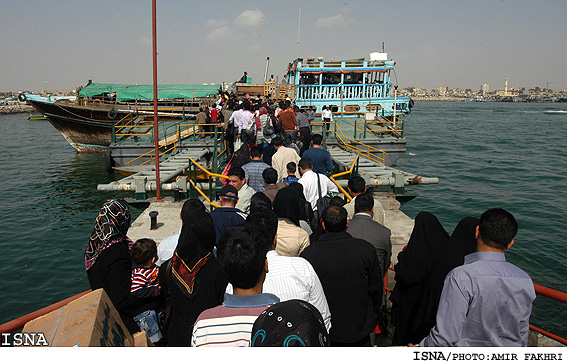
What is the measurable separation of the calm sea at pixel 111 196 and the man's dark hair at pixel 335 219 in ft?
19.7

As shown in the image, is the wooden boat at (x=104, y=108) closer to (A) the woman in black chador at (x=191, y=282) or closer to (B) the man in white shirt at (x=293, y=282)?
(A) the woman in black chador at (x=191, y=282)

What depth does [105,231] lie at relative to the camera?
301 centimetres

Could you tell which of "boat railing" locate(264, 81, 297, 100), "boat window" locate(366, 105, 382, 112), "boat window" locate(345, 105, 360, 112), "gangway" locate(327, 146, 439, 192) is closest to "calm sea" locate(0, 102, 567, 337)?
"gangway" locate(327, 146, 439, 192)

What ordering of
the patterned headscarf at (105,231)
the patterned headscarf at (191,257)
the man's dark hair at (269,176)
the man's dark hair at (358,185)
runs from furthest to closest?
the man's dark hair at (269,176)
the man's dark hair at (358,185)
the patterned headscarf at (105,231)
the patterned headscarf at (191,257)

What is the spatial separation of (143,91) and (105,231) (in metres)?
25.0

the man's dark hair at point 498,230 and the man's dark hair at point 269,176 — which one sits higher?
the man's dark hair at point 498,230

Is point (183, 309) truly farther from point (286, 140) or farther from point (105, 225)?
point (286, 140)

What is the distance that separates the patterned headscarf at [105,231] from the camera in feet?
9.89

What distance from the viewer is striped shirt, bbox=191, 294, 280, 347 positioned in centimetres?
191

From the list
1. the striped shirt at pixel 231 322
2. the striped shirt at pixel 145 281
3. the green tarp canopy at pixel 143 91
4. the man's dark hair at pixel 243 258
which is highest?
the green tarp canopy at pixel 143 91

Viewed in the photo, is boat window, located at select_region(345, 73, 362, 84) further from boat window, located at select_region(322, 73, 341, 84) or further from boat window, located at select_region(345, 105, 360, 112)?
boat window, located at select_region(345, 105, 360, 112)

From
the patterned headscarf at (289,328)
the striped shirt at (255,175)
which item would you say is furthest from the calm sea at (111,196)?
the patterned headscarf at (289,328)

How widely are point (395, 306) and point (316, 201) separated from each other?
2.39 meters
